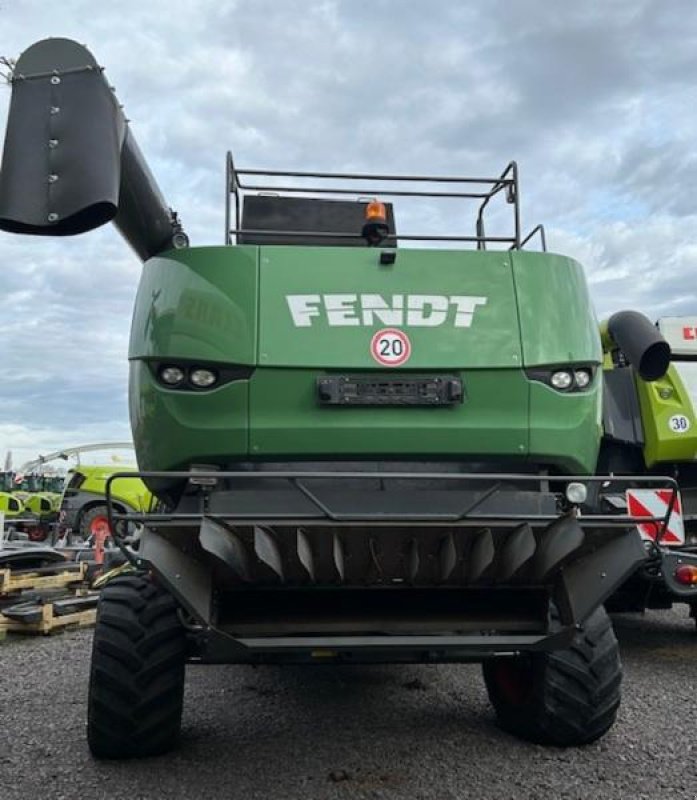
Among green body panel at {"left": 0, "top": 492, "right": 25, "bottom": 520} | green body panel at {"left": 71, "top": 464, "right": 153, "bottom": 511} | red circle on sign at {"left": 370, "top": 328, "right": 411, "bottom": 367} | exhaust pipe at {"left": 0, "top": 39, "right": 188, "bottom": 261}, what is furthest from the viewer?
green body panel at {"left": 0, "top": 492, "right": 25, "bottom": 520}

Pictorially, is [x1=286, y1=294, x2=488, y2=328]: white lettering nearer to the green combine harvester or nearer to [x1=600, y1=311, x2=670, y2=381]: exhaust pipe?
the green combine harvester

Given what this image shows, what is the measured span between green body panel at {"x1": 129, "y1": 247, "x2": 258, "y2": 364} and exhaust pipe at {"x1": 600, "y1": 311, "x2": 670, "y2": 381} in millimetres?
3150

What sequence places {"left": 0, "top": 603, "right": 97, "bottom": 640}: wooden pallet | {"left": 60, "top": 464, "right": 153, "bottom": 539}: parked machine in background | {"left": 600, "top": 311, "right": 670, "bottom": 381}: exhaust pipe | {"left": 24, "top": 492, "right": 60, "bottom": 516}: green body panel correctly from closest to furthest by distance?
{"left": 600, "top": 311, "right": 670, "bottom": 381}: exhaust pipe < {"left": 0, "top": 603, "right": 97, "bottom": 640}: wooden pallet < {"left": 60, "top": 464, "right": 153, "bottom": 539}: parked machine in background < {"left": 24, "top": 492, "right": 60, "bottom": 516}: green body panel

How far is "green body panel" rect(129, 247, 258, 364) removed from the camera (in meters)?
3.43

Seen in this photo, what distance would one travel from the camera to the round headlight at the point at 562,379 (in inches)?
140

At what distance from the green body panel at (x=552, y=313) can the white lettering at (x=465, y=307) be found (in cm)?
19

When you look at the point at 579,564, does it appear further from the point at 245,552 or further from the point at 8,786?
the point at 8,786

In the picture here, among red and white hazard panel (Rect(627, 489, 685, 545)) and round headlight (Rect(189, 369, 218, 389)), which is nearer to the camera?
round headlight (Rect(189, 369, 218, 389))

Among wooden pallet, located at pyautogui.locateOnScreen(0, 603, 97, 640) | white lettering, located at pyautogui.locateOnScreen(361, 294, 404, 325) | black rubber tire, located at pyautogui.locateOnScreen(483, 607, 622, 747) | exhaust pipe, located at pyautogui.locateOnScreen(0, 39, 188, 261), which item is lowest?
wooden pallet, located at pyautogui.locateOnScreen(0, 603, 97, 640)

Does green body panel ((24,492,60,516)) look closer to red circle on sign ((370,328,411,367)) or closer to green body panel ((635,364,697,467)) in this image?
green body panel ((635,364,697,467))

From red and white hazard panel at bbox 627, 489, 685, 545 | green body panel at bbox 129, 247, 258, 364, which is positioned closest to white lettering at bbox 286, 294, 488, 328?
green body panel at bbox 129, 247, 258, 364

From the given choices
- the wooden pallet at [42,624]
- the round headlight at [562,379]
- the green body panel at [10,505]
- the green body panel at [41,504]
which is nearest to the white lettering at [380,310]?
the round headlight at [562,379]

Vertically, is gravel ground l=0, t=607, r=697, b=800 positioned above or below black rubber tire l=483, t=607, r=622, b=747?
below

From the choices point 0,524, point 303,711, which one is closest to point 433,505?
point 303,711
